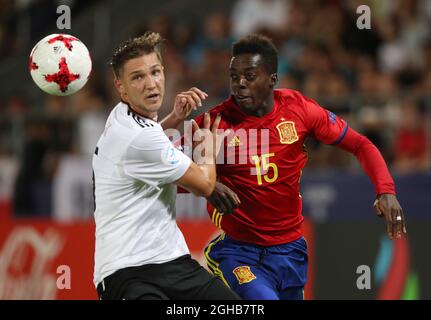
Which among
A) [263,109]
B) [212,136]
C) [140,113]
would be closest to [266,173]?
[263,109]

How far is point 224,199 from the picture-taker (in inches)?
237

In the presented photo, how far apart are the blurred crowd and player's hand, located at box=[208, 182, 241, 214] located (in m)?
5.00

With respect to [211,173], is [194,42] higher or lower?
higher

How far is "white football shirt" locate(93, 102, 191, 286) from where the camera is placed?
5742mm

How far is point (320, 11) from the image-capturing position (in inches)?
508

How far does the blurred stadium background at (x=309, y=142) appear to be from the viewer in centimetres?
1009

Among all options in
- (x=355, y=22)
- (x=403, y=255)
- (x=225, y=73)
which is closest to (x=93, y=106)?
(x=225, y=73)

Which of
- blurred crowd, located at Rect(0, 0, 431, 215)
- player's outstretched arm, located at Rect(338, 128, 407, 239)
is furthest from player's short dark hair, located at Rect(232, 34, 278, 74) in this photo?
blurred crowd, located at Rect(0, 0, 431, 215)

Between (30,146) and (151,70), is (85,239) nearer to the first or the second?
(30,146)

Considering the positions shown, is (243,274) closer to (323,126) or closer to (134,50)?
(323,126)

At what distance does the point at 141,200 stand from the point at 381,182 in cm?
173

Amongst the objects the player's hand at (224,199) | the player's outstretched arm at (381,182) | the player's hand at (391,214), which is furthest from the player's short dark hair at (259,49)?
the player's hand at (391,214)

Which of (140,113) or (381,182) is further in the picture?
(381,182)
